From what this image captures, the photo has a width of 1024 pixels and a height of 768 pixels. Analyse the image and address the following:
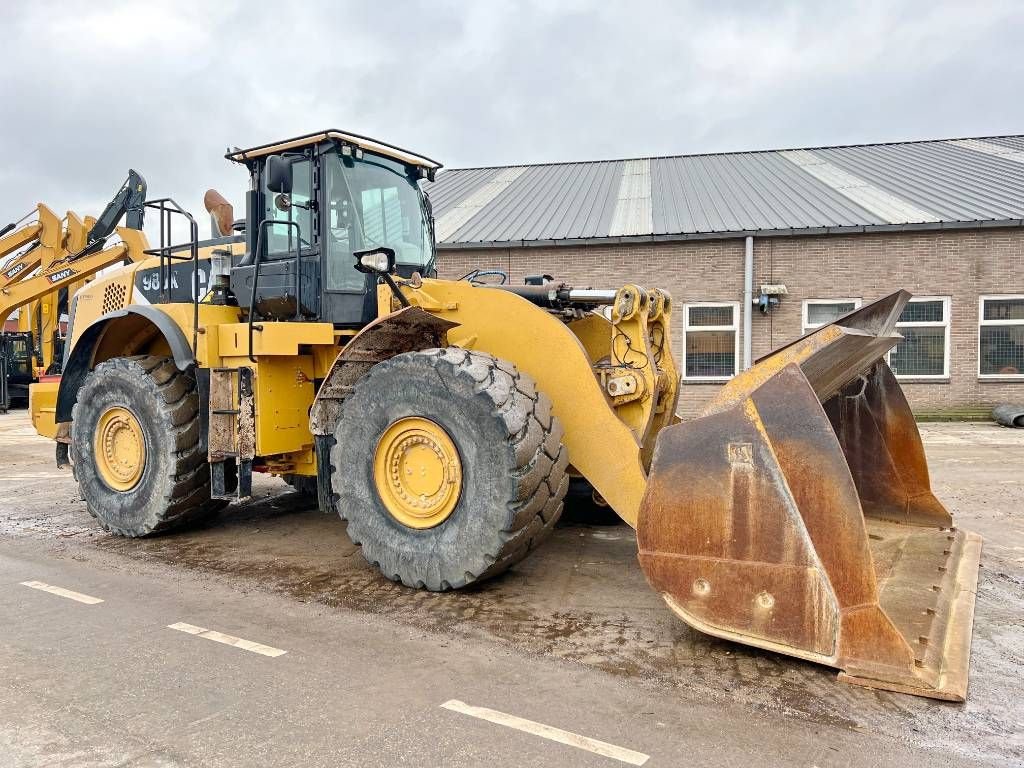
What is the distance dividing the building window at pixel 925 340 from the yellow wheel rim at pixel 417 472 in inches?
531

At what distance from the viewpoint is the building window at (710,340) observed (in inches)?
623

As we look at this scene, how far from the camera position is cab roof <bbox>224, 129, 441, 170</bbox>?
5.30 metres

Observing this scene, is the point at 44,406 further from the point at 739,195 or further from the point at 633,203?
the point at 739,195

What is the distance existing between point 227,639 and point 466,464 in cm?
147

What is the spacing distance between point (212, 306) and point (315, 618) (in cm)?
270

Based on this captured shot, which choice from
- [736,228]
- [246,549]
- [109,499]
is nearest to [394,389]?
[246,549]

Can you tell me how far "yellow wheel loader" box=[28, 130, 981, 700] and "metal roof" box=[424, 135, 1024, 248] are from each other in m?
10.9

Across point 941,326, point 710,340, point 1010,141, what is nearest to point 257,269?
point 710,340

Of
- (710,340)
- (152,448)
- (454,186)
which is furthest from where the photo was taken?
(454,186)

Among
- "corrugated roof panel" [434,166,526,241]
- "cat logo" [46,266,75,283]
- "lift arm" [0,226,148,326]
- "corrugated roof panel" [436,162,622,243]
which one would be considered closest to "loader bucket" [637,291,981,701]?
"lift arm" [0,226,148,326]

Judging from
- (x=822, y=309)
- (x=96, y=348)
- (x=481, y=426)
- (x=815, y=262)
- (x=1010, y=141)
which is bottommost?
(x=481, y=426)

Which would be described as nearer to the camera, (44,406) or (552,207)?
(44,406)

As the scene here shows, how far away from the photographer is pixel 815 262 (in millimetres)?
15500

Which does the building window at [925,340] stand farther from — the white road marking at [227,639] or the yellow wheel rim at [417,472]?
the white road marking at [227,639]
